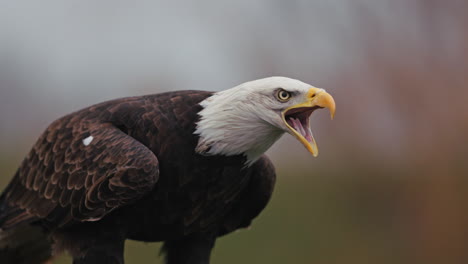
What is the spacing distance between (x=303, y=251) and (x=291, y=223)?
1.27ft

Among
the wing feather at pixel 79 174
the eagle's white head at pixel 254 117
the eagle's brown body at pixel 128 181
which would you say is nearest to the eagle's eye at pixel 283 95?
the eagle's white head at pixel 254 117

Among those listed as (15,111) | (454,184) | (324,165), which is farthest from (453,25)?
(15,111)

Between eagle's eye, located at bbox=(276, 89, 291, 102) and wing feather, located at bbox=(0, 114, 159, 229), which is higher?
eagle's eye, located at bbox=(276, 89, 291, 102)

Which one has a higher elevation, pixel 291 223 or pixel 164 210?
pixel 164 210

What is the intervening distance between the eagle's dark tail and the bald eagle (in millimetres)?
75

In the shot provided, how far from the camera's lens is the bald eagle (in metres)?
5.04

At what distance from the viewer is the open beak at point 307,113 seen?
16.1 ft

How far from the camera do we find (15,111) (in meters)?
15.4

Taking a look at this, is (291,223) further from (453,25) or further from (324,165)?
(453,25)

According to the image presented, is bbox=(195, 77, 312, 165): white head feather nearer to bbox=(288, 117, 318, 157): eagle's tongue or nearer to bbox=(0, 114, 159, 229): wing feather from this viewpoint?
bbox=(288, 117, 318, 157): eagle's tongue

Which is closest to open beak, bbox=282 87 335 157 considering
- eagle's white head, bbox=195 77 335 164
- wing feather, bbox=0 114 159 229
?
eagle's white head, bbox=195 77 335 164

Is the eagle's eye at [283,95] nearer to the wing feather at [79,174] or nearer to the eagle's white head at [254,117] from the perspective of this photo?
the eagle's white head at [254,117]

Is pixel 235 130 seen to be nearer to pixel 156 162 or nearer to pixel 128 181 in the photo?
pixel 156 162

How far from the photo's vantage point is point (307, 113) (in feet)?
17.0
